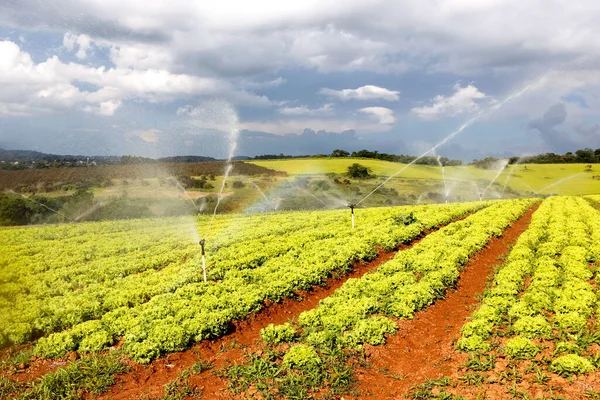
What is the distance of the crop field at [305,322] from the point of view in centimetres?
928

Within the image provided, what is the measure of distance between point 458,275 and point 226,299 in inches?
370

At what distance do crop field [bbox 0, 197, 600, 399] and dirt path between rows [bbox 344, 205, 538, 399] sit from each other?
0.05 m

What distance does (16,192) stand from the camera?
43.4 metres

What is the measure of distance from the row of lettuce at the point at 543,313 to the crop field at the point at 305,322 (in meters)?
0.05

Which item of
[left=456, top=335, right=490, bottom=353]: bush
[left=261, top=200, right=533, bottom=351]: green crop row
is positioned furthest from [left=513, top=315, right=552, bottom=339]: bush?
Answer: [left=261, top=200, right=533, bottom=351]: green crop row

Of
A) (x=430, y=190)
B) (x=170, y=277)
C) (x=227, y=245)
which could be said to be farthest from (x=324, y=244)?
(x=430, y=190)

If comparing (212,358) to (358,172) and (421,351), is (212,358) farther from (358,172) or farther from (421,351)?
(358,172)

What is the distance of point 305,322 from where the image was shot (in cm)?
1205

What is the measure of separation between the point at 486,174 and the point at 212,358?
109 m

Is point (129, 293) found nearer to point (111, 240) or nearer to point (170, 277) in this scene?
point (170, 277)

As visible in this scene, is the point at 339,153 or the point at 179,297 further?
the point at 339,153

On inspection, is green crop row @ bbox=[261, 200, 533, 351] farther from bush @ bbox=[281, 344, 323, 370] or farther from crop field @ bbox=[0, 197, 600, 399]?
bush @ bbox=[281, 344, 323, 370]

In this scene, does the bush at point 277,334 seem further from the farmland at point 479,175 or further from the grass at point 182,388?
the farmland at point 479,175

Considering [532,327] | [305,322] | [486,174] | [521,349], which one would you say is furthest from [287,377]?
[486,174]
